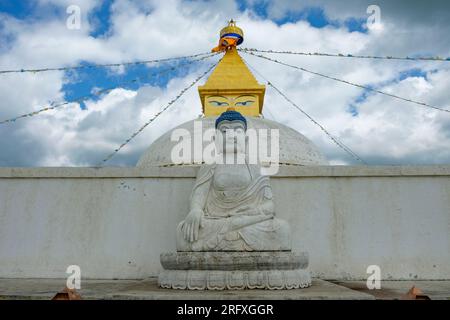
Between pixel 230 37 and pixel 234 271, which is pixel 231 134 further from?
pixel 230 37

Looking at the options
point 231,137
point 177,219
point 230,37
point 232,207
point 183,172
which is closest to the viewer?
point 232,207

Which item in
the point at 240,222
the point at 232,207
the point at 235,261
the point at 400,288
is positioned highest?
the point at 232,207

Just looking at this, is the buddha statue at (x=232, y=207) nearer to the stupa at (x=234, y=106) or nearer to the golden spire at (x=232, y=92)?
the stupa at (x=234, y=106)

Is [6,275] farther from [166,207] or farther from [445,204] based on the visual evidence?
[445,204]

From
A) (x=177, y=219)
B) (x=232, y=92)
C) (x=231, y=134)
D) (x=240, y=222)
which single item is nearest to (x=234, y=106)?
(x=232, y=92)

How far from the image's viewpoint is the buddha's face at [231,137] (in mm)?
5434

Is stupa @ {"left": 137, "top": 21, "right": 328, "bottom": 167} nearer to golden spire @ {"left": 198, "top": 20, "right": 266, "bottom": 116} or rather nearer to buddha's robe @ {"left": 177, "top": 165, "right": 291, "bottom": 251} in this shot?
golden spire @ {"left": 198, "top": 20, "right": 266, "bottom": 116}

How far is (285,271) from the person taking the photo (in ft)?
14.0

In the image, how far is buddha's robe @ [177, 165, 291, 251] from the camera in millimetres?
4578

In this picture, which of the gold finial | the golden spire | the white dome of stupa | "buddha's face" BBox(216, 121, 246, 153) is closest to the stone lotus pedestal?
"buddha's face" BBox(216, 121, 246, 153)

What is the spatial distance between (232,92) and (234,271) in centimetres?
1007

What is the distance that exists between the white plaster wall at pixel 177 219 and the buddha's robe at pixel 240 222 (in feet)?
3.89

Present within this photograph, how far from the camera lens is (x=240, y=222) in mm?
4680

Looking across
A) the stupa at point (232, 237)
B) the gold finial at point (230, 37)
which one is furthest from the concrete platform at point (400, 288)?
the gold finial at point (230, 37)
